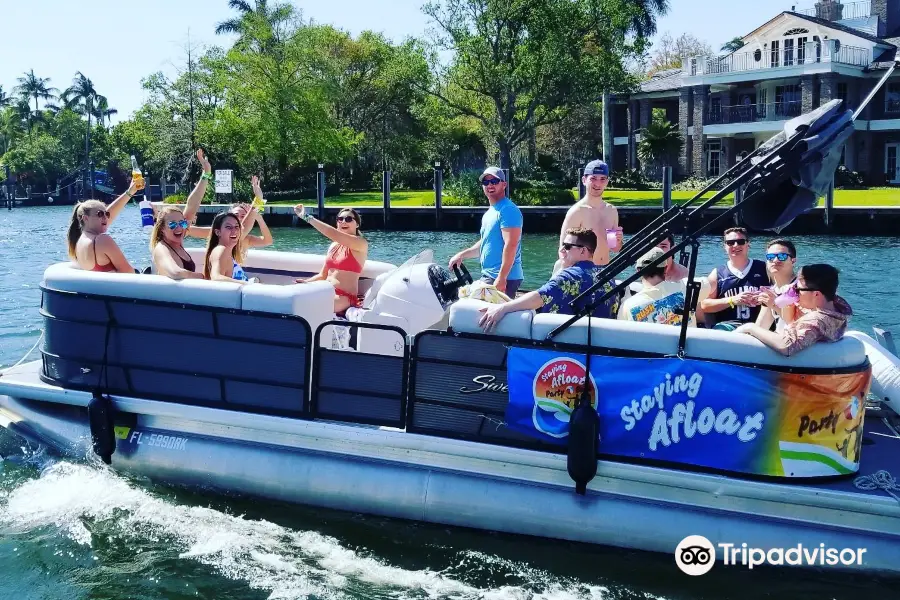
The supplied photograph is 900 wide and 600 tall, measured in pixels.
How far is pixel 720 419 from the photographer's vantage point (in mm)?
4668

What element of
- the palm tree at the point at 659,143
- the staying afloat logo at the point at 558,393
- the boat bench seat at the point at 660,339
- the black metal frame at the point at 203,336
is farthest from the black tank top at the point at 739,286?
the palm tree at the point at 659,143

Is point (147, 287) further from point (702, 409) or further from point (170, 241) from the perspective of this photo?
point (702, 409)

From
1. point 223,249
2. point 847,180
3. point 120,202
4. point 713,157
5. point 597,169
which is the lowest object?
point 223,249

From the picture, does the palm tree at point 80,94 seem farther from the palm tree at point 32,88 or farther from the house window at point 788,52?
the house window at point 788,52

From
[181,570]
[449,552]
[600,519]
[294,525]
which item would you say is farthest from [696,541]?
[181,570]

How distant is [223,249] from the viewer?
6.20 meters

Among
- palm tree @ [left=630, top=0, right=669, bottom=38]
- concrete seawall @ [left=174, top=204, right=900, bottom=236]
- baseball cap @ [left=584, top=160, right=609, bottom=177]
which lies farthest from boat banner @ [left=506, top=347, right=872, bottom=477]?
palm tree @ [left=630, top=0, right=669, bottom=38]

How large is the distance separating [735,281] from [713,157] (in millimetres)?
39997

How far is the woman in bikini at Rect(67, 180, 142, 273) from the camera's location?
6215 millimetres

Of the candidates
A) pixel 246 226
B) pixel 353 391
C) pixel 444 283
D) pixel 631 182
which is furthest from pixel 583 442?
pixel 631 182

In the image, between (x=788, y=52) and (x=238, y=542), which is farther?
(x=788, y=52)

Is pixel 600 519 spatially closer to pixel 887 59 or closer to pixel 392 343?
pixel 392 343

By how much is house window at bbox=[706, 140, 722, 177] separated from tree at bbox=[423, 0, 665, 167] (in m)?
8.56

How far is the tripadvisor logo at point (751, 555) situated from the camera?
4590 millimetres
